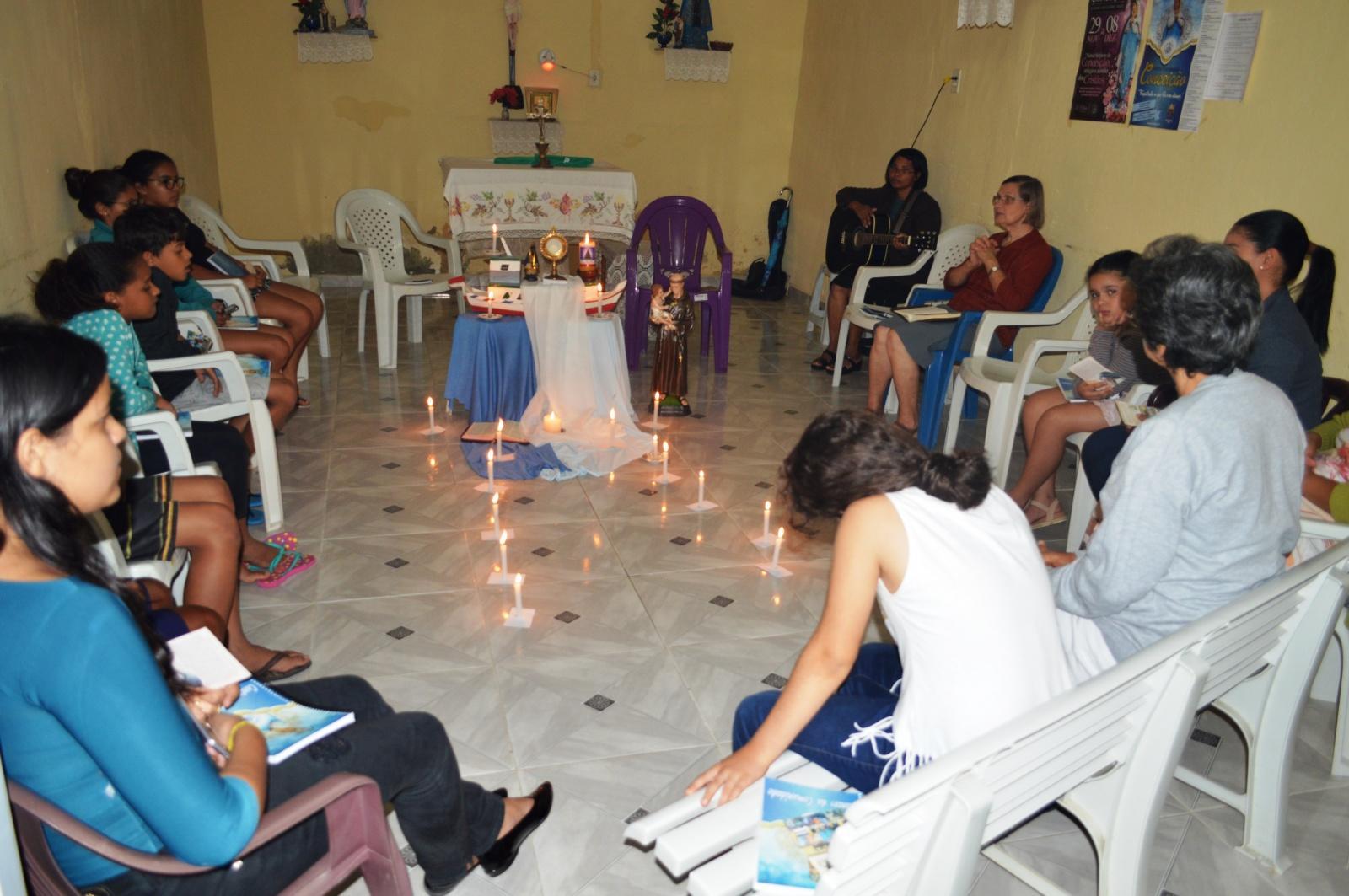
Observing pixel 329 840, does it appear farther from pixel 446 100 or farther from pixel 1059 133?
pixel 446 100

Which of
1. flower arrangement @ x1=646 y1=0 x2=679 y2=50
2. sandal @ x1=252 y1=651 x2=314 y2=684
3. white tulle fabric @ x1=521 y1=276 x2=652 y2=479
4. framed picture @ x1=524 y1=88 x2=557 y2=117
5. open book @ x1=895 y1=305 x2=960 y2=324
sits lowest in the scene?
sandal @ x1=252 y1=651 x2=314 y2=684

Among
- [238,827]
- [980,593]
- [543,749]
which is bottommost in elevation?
[543,749]

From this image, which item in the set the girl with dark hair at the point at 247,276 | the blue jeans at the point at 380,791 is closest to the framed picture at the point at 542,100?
the girl with dark hair at the point at 247,276

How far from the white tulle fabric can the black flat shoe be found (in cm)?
213

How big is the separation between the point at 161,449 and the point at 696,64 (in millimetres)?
5908

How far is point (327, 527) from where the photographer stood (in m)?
3.47

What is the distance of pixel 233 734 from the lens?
1354 mm

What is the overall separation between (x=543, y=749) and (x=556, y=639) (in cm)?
51

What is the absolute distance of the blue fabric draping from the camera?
14.0 ft

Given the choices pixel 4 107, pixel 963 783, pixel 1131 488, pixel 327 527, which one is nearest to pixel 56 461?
pixel 963 783

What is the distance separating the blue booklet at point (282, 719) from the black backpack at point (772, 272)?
21.3ft

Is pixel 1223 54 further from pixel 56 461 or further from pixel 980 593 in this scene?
pixel 56 461

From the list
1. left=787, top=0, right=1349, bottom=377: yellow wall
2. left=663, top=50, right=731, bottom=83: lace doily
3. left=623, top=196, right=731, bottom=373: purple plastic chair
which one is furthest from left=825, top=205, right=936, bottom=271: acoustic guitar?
left=663, top=50, right=731, bottom=83: lace doily

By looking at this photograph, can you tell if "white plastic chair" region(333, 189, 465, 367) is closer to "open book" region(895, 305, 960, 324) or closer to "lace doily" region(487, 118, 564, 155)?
"lace doily" region(487, 118, 564, 155)
